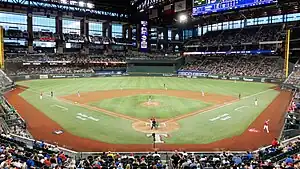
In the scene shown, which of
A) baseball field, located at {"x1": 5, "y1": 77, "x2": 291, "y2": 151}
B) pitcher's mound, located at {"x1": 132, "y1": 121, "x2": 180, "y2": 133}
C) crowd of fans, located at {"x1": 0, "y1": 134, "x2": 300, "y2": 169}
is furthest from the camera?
pitcher's mound, located at {"x1": 132, "y1": 121, "x2": 180, "y2": 133}

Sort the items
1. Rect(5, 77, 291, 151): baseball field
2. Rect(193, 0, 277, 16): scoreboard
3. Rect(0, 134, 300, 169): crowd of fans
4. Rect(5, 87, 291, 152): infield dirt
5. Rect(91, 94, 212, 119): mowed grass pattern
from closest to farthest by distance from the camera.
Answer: Rect(0, 134, 300, 169): crowd of fans, Rect(5, 87, 291, 152): infield dirt, Rect(5, 77, 291, 151): baseball field, Rect(91, 94, 212, 119): mowed grass pattern, Rect(193, 0, 277, 16): scoreboard

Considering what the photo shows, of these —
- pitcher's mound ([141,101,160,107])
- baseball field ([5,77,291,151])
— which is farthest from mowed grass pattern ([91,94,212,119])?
pitcher's mound ([141,101,160,107])

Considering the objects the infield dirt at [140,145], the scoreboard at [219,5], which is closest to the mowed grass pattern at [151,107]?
the infield dirt at [140,145]

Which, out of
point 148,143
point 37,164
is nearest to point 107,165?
point 37,164

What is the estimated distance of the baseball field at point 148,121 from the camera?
790 inches

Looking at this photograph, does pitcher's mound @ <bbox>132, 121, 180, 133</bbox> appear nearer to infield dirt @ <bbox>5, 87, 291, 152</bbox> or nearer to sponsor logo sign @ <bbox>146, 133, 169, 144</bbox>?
sponsor logo sign @ <bbox>146, 133, 169, 144</bbox>

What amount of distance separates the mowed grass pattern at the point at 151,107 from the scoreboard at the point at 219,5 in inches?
722

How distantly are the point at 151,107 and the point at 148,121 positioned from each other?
656 centimetres

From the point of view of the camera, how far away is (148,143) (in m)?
19.9

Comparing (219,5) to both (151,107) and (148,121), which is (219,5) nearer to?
(151,107)

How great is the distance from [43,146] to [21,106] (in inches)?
724

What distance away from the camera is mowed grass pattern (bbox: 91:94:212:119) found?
95.4 ft

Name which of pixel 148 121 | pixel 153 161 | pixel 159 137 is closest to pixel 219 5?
pixel 148 121

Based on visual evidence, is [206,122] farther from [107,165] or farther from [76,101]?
[76,101]
